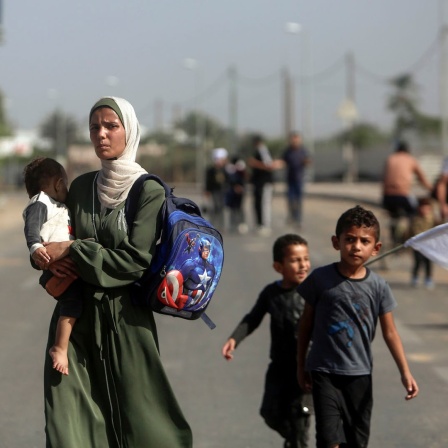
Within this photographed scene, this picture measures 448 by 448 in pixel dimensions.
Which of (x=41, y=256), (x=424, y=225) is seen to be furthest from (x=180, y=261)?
(x=424, y=225)

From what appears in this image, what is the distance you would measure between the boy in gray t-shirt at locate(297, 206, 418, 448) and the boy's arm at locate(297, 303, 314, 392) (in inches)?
1.1

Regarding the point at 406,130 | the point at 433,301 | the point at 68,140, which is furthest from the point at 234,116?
the point at 433,301

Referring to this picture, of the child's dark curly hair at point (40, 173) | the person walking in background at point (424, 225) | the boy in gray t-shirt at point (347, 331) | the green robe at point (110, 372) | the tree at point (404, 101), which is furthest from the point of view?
the tree at point (404, 101)

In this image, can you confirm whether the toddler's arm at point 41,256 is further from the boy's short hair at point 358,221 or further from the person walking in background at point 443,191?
the person walking in background at point 443,191

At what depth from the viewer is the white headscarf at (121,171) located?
15.2 feet

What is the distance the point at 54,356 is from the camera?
4.66 m

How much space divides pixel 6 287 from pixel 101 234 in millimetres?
10913

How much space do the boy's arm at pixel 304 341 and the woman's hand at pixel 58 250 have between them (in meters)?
1.16

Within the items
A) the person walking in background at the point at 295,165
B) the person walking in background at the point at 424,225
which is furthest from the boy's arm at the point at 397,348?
the person walking in background at the point at 295,165

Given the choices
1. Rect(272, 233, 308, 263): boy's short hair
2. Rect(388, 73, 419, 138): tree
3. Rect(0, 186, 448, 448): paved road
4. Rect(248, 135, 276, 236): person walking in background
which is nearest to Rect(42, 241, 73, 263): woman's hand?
Rect(272, 233, 308, 263): boy's short hair

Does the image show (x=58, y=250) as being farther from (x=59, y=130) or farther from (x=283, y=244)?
(x=59, y=130)

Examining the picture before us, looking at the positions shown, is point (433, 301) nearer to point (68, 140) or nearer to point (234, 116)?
point (234, 116)

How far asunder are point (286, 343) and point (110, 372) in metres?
1.21

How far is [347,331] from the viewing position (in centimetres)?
513
